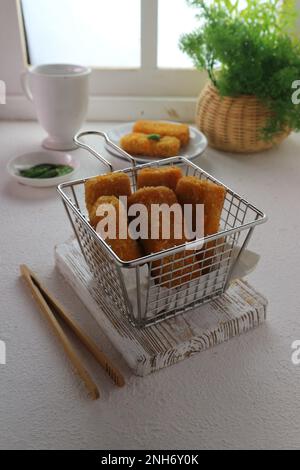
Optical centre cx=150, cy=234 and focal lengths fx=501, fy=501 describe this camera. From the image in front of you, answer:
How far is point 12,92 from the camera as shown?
3.84ft

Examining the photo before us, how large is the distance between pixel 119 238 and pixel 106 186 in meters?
0.09

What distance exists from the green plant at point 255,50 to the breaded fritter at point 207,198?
0.43 meters

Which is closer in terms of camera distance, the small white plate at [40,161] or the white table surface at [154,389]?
the white table surface at [154,389]

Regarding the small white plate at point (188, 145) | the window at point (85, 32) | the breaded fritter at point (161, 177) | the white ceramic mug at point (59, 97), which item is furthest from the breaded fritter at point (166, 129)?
the breaded fritter at point (161, 177)

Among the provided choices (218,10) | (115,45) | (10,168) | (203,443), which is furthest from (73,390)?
(115,45)

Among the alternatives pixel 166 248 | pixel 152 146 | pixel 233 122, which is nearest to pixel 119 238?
pixel 166 248

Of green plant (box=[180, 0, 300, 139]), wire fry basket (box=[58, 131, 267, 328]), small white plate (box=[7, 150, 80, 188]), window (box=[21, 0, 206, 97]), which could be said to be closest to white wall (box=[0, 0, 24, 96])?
window (box=[21, 0, 206, 97])

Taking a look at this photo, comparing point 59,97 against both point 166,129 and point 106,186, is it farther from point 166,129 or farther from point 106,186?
point 106,186

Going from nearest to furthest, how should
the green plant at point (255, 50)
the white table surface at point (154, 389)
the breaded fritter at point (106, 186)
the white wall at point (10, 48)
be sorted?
the white table surface at point (154, 389) → the breaded fritter at point (106, 186) → the green plant at point (255, 50) → the white wall at point (10, 48)

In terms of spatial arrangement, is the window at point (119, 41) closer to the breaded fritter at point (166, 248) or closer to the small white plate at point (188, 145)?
the small white plate at point (188, 145)

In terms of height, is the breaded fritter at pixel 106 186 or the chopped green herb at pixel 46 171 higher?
the breaded fritter at pixel 106 186

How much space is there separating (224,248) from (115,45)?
0.75 meters

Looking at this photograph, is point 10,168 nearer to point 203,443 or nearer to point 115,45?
point 115,45

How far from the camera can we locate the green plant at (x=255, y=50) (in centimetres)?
92
